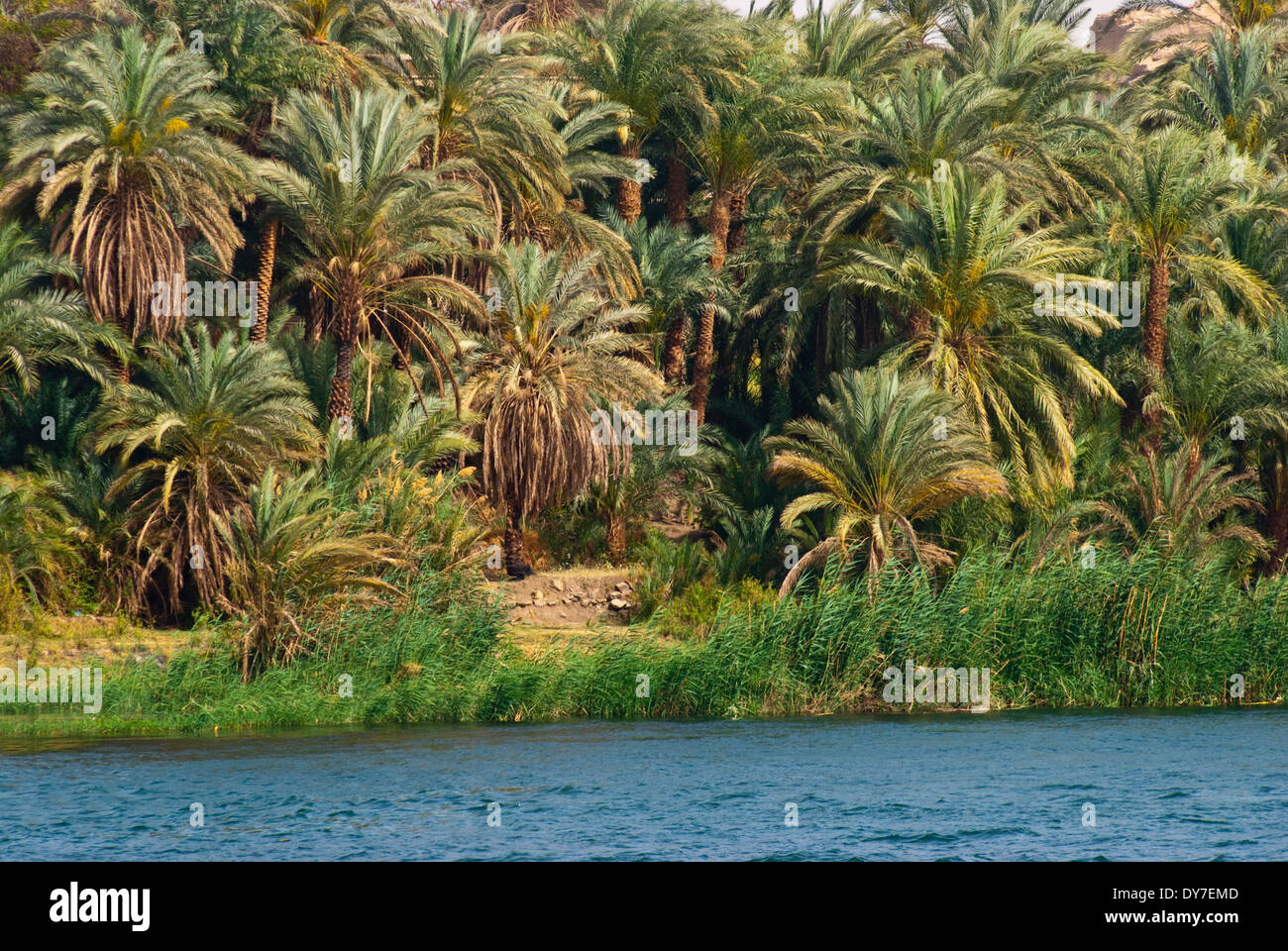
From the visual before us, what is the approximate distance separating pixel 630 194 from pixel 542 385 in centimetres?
974

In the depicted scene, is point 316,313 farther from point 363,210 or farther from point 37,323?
point 37,323

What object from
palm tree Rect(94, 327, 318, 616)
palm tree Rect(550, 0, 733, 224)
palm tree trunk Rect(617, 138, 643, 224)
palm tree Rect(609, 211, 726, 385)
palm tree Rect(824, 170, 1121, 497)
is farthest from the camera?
palm tree trunk Rect(617, 138, 643, 224)

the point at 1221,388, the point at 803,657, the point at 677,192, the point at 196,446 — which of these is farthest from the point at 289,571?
the point at 677,192

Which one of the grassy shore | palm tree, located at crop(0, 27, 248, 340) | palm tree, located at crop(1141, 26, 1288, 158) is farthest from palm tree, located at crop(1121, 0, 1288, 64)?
palm tree, located at crop(0, 27, 248, 340)

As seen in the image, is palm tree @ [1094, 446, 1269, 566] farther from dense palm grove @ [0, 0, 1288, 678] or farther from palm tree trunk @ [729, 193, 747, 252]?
palm tree trunk @ [729, 193, 747, 252]

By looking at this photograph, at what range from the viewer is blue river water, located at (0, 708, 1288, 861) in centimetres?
1862

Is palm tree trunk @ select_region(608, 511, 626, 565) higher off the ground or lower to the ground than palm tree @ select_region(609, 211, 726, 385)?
lower

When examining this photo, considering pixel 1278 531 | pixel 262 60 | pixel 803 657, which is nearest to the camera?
pixel 803 657

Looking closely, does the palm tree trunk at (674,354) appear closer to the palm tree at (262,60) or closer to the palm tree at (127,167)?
the palm tree at (262,60)

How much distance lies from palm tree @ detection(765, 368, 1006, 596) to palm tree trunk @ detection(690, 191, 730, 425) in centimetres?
904

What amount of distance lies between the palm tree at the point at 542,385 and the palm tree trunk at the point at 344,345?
280 cm

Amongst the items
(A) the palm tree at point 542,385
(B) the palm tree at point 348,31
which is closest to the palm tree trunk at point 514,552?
(A) the palm tree at point 542,385

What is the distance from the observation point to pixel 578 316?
3706 cm

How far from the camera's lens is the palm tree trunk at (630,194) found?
44.2 meters
